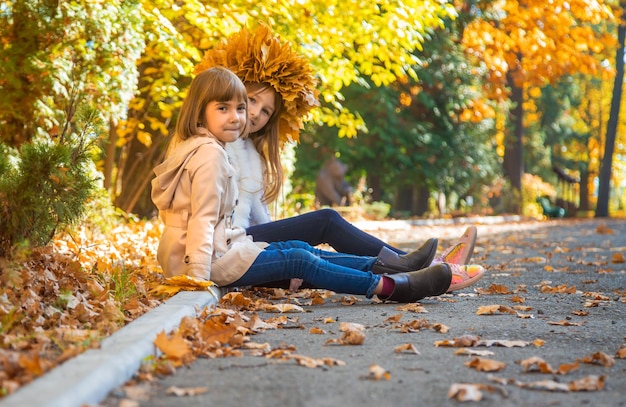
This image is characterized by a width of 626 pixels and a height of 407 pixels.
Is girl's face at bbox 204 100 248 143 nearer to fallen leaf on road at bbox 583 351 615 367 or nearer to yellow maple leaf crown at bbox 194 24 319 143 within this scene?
yellow maple leaf crown at bbox 194 24 319 143

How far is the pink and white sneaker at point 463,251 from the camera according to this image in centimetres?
611

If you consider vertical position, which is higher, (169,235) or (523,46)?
(523,46)

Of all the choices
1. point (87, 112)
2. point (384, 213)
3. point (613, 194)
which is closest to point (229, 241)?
point (87, 112)

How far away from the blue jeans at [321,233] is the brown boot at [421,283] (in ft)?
2.34

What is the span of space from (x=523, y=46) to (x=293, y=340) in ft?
49.6

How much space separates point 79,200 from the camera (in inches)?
200

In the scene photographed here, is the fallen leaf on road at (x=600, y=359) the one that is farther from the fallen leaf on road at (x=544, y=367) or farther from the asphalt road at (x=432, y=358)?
the fallen leaf on road at (x=544, y=367)

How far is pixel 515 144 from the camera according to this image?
26297mm

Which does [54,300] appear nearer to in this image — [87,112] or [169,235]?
[169,235]

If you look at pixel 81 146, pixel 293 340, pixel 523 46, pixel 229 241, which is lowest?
pixel 293 340

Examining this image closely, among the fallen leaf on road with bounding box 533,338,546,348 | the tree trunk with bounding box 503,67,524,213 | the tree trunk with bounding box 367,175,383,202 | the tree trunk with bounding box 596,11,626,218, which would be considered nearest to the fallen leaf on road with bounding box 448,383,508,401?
the fallen leaf on road with bounding box 533,338,546,348

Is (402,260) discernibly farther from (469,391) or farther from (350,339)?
(469,391)

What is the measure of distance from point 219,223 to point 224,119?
0.66 meters

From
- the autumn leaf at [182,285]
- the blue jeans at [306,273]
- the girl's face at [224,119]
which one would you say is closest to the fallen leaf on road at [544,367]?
the blue jeans at [306,273]
